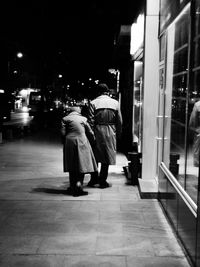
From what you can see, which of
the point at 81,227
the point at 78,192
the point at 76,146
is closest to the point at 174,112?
the point at 76,146

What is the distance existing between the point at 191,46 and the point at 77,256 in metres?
3.08

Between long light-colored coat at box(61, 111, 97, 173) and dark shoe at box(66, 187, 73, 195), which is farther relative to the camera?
dark shoe at box(66, 187, 73, 195)

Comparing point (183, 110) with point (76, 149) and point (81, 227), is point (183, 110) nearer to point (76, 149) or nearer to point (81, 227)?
point (76, 149)

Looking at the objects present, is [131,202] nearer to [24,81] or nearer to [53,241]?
[53,241]

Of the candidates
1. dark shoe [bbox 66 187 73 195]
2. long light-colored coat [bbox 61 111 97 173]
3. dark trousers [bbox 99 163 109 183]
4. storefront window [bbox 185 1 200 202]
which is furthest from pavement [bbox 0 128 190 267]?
storefront window [bbox 185 1 200 202]

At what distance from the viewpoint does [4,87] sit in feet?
159

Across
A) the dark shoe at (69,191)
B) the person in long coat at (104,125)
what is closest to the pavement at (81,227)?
the dark shoe at (69,191)

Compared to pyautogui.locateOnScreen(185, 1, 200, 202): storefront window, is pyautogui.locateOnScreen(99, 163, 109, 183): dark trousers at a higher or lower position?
lower

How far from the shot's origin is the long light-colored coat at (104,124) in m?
8.41

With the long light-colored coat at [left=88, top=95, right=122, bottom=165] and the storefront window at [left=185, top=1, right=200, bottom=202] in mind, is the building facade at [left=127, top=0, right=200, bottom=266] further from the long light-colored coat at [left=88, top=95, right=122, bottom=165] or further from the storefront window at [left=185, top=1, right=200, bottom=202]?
the long light-colored coat at [left=88, top=95, right=122, bottom=165]

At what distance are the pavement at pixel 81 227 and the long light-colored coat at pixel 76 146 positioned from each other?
63 centimetres

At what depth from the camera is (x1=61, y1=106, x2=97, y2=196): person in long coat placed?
7754mm

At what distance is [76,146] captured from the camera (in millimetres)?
7754

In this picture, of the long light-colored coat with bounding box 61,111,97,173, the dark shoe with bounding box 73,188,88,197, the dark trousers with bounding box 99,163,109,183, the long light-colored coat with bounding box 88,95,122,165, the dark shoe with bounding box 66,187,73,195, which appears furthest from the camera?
the dark trousers with bounding box 99,163,109,183
